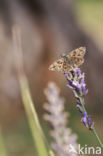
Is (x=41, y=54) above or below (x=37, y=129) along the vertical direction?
above

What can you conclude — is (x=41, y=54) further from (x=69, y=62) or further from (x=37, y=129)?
(x=69, y=62)

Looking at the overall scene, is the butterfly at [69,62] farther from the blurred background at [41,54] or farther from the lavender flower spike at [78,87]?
the blurred background at [41,54]

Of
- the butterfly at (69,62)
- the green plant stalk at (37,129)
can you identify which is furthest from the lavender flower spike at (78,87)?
the green plant stalk at (37,129)

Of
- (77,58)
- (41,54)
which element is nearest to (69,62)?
(77,58)

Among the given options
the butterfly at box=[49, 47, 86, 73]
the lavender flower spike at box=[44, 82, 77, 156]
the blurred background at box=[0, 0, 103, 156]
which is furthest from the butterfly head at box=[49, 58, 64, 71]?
the blurred background at box=[0, 0, 103, 156]

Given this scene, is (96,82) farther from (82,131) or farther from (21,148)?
(21,148)
